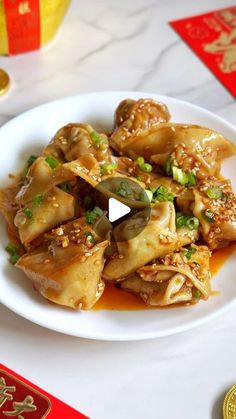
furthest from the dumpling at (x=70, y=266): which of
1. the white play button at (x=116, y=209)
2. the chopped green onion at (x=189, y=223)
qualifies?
the chopped green onion at (x=189, y=223)

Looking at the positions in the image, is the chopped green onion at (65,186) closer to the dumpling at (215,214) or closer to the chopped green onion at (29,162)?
the chopped green onion at (29,162)

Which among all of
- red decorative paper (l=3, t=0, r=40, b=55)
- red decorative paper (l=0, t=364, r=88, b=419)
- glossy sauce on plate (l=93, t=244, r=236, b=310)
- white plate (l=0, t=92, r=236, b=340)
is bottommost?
red decorative paper (l=0, t=364, r=88, b=419)

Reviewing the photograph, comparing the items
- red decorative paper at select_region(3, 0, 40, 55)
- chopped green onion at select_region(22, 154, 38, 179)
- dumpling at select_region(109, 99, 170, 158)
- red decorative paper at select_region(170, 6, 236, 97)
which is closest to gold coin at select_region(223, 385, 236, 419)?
dumpling at select_region(109, 99, 170, 158)

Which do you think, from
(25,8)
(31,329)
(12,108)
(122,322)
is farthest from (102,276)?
(25,8)

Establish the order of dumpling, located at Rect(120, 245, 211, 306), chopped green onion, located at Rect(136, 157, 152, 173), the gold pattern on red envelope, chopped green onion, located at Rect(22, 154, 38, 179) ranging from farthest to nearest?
chopped green onion, located at Rect(22, 154, 38, 179) < chopped green onion, located at Rect(136, 157, 152, 173) < dumpling, located at Rect(120, 245, 211, 306) < the gold pattern on red envelope

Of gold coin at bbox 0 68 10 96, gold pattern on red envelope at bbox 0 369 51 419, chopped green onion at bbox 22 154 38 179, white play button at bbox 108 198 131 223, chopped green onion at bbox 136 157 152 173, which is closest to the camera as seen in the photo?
gold pattern on red envelope at bbox 0 369 51 419

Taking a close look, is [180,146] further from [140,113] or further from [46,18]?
[46,18]

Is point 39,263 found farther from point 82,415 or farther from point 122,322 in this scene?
point 82,415

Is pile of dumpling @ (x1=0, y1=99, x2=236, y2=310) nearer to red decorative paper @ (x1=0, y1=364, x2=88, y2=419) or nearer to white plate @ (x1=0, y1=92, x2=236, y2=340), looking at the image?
white plate @ (x1=0, y1=92, x2=236, y2=340)
